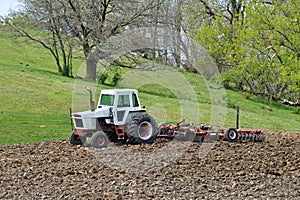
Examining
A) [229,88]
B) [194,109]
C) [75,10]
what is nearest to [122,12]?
[75,10]

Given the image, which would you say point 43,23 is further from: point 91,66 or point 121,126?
point 121,126

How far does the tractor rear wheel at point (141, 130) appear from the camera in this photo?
497 inches

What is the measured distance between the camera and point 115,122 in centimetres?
1276

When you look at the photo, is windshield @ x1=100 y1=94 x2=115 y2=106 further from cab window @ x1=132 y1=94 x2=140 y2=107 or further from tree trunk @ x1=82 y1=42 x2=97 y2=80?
tree trunk @ x1=82 y1=42 x2=97 y2=80

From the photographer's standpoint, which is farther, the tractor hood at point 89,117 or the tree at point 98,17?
the tree at point 98,17

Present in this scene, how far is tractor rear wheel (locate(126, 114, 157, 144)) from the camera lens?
41.4 feet

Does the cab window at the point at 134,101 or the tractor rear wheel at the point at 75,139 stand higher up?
the cab window at the point at 134,101

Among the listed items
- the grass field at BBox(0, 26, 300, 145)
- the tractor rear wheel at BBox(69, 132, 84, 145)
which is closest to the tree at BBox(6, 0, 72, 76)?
the grass field at BBox(0, 26, 300, 145)

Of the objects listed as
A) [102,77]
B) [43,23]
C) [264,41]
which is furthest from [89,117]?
[43,23]

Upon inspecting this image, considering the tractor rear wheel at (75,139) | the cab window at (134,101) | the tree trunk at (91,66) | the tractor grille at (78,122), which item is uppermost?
the tree trunk at (91,66)

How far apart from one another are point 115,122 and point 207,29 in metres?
16.2

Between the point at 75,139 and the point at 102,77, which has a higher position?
the point at 102,77

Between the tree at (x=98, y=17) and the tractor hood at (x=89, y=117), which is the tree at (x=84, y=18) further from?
the tractor hood at (x=89, y=117)

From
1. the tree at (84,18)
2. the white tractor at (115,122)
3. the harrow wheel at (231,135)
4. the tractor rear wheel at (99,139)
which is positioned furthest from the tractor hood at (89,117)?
the tree at (84,18)
